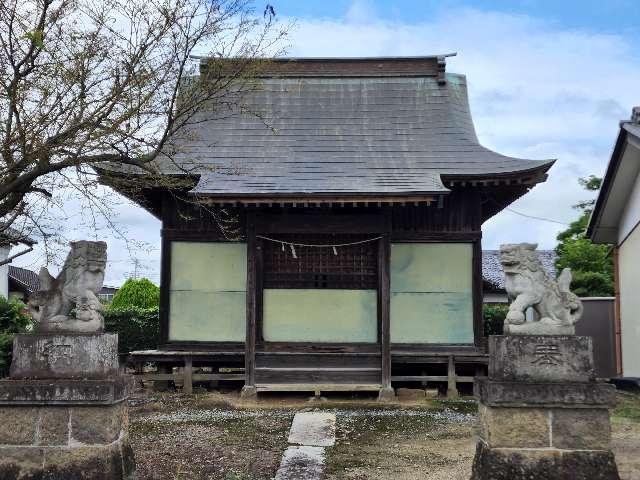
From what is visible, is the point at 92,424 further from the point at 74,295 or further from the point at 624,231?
the point at 624,231

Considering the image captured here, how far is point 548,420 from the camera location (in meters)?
5.30

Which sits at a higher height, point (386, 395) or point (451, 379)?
point (451, 379)

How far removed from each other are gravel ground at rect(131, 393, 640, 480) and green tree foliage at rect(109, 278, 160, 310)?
8706 millimetres

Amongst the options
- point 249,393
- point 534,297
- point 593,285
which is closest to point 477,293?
point 249,393

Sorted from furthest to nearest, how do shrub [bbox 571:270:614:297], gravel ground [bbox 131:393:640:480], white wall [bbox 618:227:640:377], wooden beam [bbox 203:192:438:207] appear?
shrub [bbox 571:270:614:297] → white wall [bbox 618:227:640:377] → wooden beam [bbox 203:192:438:207] → gravel ground [bbox 131:393:640:480]

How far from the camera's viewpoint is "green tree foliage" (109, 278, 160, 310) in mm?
19469

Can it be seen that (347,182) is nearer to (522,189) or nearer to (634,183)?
(522,189)

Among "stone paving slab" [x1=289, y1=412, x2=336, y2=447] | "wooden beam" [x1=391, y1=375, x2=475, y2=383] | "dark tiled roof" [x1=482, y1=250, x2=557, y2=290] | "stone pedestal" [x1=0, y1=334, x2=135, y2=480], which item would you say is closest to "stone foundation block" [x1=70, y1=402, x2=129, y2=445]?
"stone pedestal" [x1=0, y1=334, x2=135, y2=480]

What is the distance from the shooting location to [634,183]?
40.6 feet

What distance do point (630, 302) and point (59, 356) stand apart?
11428 millimetres

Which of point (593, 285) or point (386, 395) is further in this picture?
point (593, 285)

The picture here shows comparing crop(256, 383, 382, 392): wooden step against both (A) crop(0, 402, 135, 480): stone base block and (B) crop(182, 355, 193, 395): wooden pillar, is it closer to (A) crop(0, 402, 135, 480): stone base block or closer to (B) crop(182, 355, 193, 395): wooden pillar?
(B) crop(182, 355, 193, 395): wooden pillar

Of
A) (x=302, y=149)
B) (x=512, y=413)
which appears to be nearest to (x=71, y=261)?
(x=512, y=413)

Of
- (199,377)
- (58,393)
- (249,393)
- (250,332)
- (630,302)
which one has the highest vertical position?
(630,302)
